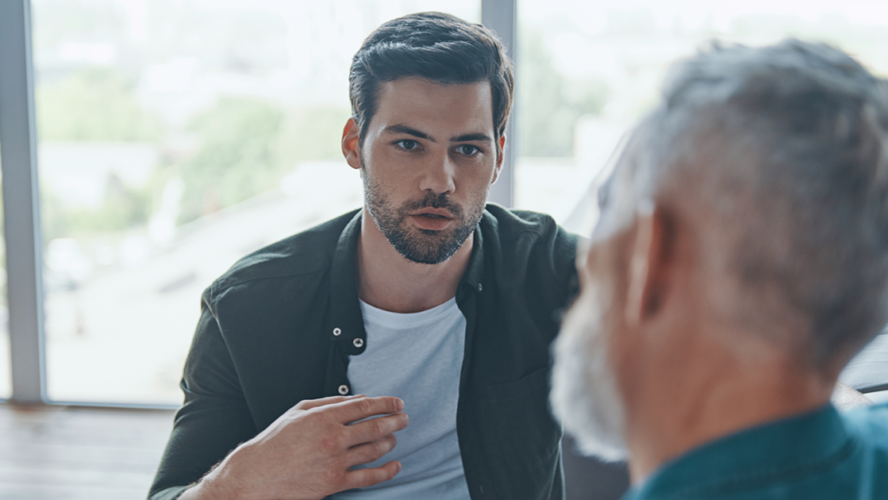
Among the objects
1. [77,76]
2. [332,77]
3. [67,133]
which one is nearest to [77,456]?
[67,133]

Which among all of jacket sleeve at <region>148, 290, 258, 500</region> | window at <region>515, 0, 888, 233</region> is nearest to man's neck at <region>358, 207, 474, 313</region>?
jacket sleeve at <region>148, 290, 258, 500</region>

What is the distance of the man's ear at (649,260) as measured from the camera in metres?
0.49

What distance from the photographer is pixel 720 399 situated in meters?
0.48

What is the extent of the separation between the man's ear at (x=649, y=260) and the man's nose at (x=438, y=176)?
30.3 inches

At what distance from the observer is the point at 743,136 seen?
1.54 feet

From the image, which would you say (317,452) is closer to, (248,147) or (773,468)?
(773,468)

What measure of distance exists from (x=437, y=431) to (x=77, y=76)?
2568 millimetres

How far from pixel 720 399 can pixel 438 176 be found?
85cm

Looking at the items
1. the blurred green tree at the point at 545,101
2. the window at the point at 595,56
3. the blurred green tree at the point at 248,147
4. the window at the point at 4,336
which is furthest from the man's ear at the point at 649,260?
the window at the point at 4,336

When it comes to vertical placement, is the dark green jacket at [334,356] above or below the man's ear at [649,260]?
below

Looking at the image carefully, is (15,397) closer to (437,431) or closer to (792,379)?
(437,431)

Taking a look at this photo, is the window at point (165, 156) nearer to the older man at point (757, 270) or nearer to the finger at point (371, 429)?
the finger at point (371, 429)

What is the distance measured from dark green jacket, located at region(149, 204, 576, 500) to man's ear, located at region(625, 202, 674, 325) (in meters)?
0.77

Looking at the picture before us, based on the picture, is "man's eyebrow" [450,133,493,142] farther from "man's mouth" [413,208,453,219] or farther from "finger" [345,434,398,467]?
"finger" [345,434,398,467]
